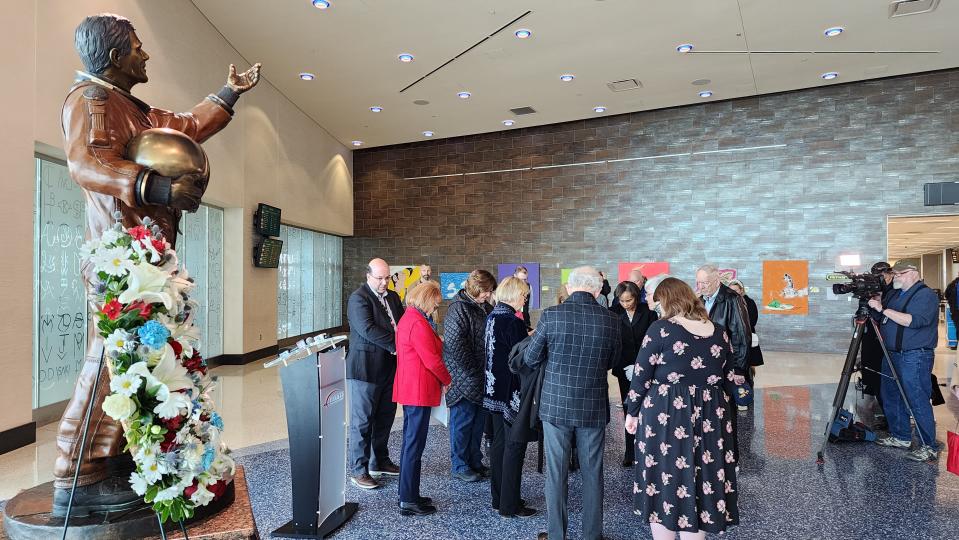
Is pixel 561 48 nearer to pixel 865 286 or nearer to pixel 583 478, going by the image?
pixel 865 286

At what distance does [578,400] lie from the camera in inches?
121

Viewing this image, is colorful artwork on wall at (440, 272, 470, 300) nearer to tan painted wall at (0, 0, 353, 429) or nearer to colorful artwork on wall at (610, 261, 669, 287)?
tan painted wall at (0, 0, 353, 429)

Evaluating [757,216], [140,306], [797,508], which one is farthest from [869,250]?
[140,306]

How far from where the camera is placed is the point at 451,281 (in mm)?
14789

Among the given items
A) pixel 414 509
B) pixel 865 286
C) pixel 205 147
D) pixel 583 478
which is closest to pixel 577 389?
pixel 583 478

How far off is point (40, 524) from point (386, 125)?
12969mm

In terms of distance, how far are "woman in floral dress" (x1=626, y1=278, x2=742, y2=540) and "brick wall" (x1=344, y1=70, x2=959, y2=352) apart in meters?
10.2

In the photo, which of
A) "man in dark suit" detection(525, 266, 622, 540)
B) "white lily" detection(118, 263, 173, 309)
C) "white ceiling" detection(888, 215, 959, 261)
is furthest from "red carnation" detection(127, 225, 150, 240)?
"white ceiling" detection(888, 215, 959, 261)

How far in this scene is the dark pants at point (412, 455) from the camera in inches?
138

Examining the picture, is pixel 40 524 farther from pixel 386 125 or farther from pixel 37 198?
pixel 386 125

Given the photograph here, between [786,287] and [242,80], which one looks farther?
[786,287]

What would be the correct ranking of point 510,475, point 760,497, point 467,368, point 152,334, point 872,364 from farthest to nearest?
point 872,364 < point 467,368 < point 760,497 < point 510,475 < point 152,334

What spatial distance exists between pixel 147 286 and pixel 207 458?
496mm

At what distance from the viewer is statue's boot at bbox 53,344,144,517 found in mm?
1586
